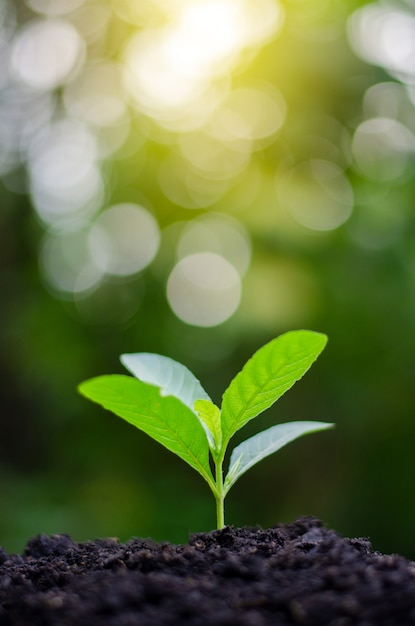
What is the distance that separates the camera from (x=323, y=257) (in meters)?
3.11

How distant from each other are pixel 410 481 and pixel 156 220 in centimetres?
208

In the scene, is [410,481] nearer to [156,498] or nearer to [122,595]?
[156,498]

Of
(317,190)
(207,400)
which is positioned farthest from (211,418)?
(317,190)

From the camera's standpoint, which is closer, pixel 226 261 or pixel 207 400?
pixel 207 400

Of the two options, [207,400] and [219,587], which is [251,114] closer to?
[207,400]

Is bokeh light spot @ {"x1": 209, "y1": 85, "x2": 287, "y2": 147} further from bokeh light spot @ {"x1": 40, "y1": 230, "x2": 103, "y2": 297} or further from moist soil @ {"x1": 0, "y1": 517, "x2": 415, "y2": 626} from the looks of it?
moist soil @ {"x1": 0, "y1": 517, "x2": 415, "y2": 626}

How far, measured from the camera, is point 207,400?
684 millimetres

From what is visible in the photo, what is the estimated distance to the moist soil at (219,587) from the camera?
44 centimetres

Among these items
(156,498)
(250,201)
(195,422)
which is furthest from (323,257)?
(195,422)

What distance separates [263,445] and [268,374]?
14cm

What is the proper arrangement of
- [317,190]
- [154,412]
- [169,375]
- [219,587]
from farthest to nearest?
[317,190] < [169,375] < [154,412] < [219,587]

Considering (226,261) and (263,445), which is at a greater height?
(226,261)

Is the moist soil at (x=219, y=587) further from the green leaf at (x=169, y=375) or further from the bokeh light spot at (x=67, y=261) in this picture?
the bokeh light spot at (x=67, y=261)

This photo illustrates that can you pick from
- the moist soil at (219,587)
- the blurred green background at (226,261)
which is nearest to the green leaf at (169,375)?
the moist soil at (219,587)
